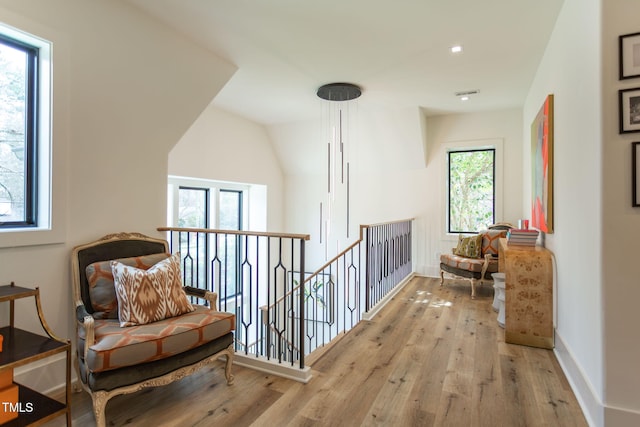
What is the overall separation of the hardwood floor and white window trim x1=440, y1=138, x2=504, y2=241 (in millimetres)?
2708

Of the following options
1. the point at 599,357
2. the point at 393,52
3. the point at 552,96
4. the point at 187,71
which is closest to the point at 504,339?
the point at 599,357

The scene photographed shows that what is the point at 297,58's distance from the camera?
339 centimetres

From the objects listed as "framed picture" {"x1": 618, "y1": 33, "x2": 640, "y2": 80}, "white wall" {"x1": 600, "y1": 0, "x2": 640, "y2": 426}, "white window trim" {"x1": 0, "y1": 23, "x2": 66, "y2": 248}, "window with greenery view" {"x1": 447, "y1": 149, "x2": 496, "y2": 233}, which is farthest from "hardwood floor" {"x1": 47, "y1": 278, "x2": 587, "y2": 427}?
"window with greenery view" {"x1": 447, "y1": 149, "x2": 496, "y2": 233}

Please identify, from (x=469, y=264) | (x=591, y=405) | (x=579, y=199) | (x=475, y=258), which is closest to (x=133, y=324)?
(x=591, y=405)

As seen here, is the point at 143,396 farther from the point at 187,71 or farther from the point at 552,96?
the point at 552,96

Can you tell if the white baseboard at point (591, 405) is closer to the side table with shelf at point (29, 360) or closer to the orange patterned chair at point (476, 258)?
the orange patterned chair at point (476, 258)

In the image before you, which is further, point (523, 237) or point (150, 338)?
point (523, 237)

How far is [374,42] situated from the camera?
10.0 ft

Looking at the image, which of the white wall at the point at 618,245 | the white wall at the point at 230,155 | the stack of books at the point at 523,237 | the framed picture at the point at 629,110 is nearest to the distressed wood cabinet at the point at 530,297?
the stack of books at the point at 523,237

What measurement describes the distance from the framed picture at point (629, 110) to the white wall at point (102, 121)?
303 centimetres

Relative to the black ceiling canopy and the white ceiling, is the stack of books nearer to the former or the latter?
the white ceiling

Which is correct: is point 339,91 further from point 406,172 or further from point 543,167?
point 543,167

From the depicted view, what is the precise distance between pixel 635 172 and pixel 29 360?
2996 millimetres

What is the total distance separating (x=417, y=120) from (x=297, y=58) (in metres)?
2.41
